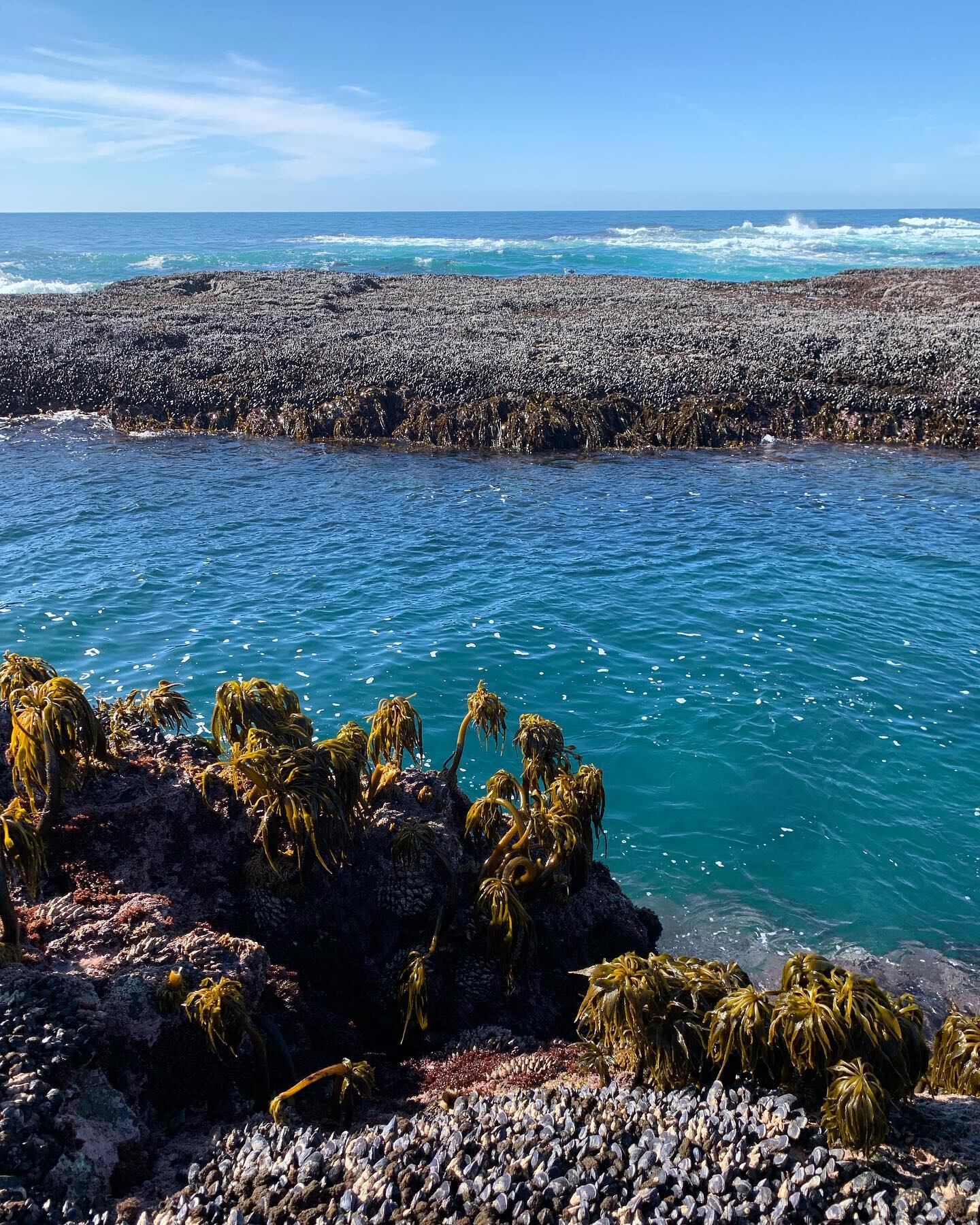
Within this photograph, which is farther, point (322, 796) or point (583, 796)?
point (583, 796)

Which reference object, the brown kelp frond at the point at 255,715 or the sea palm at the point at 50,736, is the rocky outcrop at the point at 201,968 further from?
the brown kelp frond at the point at 255,715

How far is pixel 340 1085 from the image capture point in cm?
815

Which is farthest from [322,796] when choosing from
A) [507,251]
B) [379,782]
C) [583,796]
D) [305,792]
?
[507,251]

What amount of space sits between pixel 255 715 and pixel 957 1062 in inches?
359

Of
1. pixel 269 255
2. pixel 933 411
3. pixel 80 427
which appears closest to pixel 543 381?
pixel 933 411

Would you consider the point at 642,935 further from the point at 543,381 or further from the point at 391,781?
the point at 543,381

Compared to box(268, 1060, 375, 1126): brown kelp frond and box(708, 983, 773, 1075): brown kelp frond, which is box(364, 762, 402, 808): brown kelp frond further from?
box(708, 983, 773, 1075): brown kelp frond

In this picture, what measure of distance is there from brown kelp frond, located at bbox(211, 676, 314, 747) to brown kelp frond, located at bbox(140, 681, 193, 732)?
1619mm

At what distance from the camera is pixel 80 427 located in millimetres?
38969

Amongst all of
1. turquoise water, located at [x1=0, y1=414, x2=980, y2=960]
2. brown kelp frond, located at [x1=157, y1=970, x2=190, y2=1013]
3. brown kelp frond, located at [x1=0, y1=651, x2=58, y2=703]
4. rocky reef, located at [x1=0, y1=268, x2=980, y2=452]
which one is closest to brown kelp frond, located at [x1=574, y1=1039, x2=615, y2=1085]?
brown kelp frond, located at [x1=157, y1=970, x2=190, y2=1013]

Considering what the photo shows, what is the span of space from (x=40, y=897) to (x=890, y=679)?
17.8 metres

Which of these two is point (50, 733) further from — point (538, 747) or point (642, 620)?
point (642, 620)

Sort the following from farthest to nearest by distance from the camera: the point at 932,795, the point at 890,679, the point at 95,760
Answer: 1. the point at 890,679
2. the point at 932,795
3. the point at 95,760

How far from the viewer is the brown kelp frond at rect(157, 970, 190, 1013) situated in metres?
8.37
